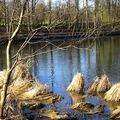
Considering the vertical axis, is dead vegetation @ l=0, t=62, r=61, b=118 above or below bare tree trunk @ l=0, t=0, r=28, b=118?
below

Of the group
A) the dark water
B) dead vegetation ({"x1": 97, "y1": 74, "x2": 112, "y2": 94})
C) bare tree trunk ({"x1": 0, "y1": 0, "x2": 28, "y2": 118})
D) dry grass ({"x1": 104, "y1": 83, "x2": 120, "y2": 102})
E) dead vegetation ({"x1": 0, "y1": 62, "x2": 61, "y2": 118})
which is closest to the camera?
bare tree trunk ({"x1": 0, "y1": 0, "x2": 28, "y2": 118})

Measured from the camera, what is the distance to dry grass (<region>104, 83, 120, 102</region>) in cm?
1666

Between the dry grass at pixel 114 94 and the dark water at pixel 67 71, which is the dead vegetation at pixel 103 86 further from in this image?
the dry grass at pixel 114 94

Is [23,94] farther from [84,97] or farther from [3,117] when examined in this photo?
[3,117]

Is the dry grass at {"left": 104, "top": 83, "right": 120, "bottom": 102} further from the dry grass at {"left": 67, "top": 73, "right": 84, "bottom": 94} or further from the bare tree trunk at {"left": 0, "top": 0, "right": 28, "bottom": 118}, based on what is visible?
the bare tree trunk at {"left": 0, "top": 0, "right": 28, "bottom": 118}

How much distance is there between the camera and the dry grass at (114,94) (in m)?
16.7

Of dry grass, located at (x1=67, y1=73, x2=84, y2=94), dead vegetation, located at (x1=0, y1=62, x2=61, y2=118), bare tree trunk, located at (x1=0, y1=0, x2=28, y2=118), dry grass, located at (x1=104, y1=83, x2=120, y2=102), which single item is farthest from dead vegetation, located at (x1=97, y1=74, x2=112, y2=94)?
bare tree trunk, located at (x1=0, y1=0, x2=28, y2=118)

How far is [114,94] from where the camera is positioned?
55.3 ft

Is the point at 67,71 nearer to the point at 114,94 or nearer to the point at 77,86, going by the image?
the point at 77,86

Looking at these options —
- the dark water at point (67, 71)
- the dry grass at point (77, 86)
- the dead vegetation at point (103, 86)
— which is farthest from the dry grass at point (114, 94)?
the dry grass at point (77, 86)

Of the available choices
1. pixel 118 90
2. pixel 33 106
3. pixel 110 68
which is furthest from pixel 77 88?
pixel 110 68

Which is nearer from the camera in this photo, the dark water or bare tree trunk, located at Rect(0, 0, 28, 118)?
bare tree trunk, located at Rect(0, 0, 28, 118)

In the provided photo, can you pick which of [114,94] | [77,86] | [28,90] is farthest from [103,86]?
[28,90]

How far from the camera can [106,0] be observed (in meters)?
79.5
